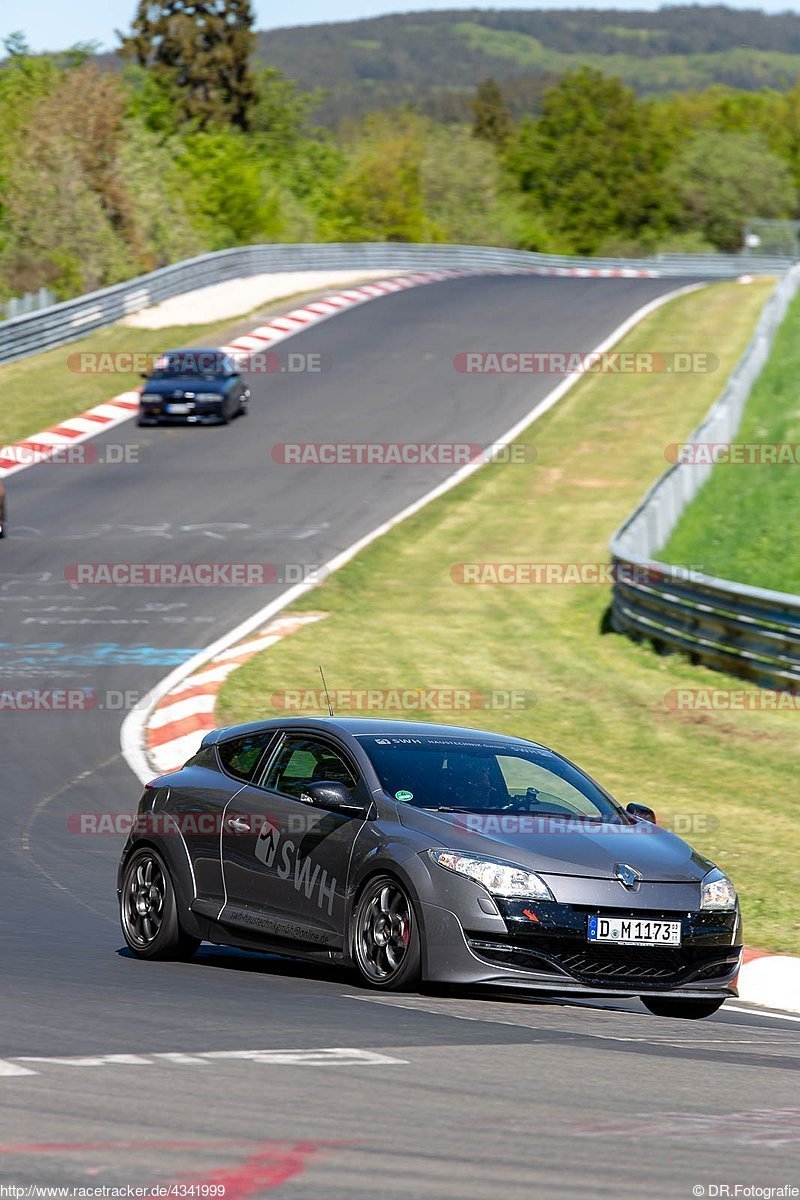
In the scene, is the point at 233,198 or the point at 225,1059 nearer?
the point at 225,1059

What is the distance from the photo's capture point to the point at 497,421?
→ 3559 centimetres

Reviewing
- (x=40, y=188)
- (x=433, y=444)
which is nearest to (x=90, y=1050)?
(x=433, y=444)

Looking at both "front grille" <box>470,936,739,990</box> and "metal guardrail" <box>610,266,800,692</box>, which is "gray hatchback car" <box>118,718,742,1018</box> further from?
"metal guardrail" <box>610,266,800,692</box>

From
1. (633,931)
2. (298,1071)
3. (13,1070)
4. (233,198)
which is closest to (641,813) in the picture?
(633,931)

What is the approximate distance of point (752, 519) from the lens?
26500 mm

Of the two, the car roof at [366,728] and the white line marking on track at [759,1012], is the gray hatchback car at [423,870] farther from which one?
the white line marking on track at [759,1012]

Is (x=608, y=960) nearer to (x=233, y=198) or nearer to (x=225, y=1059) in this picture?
(x=225, y=1059)

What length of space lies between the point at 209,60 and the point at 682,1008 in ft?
363

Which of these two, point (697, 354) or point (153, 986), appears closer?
point (153, 986)

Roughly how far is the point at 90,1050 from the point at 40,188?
164 ft

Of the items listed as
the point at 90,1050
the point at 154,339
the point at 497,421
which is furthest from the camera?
the point at 154,339

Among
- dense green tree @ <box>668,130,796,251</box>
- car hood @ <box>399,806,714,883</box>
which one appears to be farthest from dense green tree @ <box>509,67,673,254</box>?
car hood @ <box>399,806,714,883</box>

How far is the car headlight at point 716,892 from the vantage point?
8789 mm

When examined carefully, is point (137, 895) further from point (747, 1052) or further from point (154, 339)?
point (154, 339)
